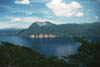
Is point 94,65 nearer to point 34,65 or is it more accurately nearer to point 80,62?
point 80,62

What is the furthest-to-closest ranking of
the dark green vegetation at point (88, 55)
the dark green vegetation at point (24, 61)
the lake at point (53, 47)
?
1. the lake at point (53, 47)
2. the dark green vegetation at point (24, 61)
3. the dark green vegetation at point (88, 55)

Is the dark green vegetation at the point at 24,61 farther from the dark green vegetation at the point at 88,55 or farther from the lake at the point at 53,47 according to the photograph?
the lake at the point at 53,47

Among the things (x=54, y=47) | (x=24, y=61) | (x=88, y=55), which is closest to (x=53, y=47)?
(x=54, y=47)

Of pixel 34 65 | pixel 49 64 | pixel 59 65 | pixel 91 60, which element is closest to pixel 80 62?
pixel 91 60

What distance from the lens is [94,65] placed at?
529cm

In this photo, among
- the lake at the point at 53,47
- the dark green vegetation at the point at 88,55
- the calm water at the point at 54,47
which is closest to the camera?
the dark green vegetation at the point at 88,55

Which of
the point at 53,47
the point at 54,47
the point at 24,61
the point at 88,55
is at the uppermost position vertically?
the point at 88,55

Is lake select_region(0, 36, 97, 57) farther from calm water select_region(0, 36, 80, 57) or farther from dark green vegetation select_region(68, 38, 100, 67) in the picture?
dark green vegetation select_region(68, 38, 100, 67)

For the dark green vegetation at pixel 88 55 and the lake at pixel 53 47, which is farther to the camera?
the lake at pixel 53 47

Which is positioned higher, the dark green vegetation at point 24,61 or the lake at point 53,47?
the dark green vegetation at point 24,61

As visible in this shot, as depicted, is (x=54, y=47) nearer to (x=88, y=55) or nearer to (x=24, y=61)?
(x=24, y=61)

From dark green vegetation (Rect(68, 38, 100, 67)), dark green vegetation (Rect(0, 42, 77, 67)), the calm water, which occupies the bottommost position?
the calm water

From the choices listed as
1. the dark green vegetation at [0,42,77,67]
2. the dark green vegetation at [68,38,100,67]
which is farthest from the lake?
the dark green vegetation at [68,38,100,67]

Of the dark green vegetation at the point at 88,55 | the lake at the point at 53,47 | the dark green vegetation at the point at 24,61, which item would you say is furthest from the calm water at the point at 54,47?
the dark green vegetation at the point at 88,55
